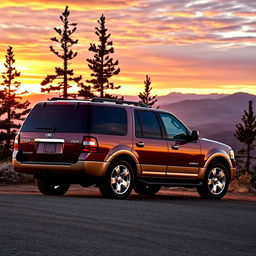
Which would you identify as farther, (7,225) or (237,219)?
(237,219)

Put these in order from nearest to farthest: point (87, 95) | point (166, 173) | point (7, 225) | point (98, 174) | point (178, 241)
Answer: point (178, 241) < point (7, 225) < point (98, 174) < point (166, 173) < point (87, 95)

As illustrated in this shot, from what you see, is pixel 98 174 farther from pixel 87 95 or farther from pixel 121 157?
pixel 87 95

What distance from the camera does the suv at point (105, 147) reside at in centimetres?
1486

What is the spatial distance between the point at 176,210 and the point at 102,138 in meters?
2.82

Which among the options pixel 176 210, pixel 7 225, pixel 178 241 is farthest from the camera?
pixel 176 210

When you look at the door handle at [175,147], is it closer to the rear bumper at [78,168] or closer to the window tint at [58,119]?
the rear bumper at [78,168]

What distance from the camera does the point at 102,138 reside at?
49.1 feet

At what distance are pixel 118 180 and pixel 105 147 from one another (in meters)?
0.82

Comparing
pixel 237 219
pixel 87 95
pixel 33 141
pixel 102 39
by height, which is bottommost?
pixel 237 219

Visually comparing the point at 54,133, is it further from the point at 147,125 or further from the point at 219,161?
the point at 219,161

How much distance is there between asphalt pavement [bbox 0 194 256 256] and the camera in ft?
26.7

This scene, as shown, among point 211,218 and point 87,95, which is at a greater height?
point 87,95

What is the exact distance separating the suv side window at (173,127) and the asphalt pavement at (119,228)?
286cm

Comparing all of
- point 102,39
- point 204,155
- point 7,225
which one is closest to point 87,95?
point 102,39
